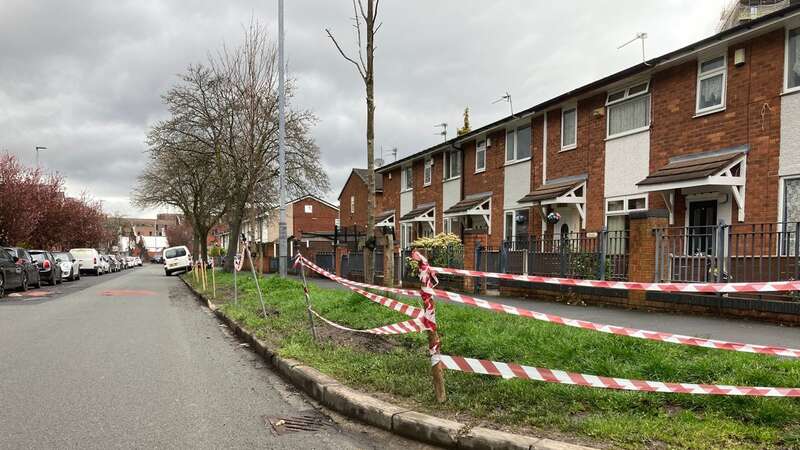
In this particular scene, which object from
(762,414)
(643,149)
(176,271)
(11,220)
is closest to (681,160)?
(643,149)

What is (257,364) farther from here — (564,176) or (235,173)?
(235,173)

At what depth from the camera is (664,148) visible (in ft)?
42.4

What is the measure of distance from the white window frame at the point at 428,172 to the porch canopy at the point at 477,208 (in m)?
4.22

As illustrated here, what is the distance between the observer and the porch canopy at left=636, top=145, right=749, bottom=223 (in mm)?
10797

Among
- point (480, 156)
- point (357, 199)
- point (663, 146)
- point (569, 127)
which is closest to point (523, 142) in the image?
point (569, 127)

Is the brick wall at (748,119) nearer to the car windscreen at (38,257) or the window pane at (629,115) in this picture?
the window pane at (629,115)

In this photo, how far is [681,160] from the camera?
12.4 metres

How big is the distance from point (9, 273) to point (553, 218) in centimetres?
1651

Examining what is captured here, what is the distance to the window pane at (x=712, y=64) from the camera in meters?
11.7

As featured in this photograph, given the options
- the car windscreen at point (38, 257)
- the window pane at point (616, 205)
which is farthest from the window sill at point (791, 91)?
the car windscreen at point (38, 257)

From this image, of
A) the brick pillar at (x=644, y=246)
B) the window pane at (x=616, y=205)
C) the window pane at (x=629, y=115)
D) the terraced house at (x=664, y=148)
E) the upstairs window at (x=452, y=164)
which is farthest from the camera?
the upstairs window at (x=452, y=164)

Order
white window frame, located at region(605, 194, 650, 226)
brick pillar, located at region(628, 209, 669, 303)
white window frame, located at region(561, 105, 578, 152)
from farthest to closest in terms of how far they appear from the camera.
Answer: white window frame, located at region(561, 105, 578, 152) → white window frame, located at region(605, 194, 650, 226) → brick pillar, located at region(628, 209, 669, 303)

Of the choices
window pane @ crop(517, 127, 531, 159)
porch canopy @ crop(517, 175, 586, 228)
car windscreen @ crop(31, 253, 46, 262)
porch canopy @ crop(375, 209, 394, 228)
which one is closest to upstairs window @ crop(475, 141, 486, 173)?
window pane @ crop(517, 127, 531, 159)

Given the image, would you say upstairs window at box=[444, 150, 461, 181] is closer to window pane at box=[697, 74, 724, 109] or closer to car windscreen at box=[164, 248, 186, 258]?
window pane at box=[697, 74, 724, 109]
